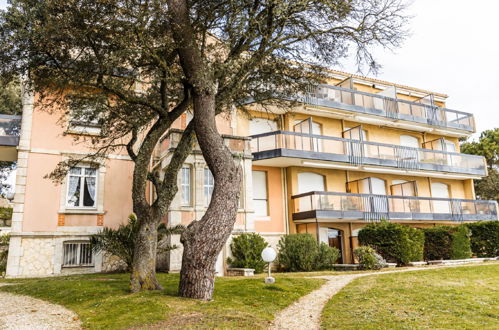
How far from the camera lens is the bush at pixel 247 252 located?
1536cm

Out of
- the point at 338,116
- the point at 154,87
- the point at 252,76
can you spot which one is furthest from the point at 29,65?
the point at 338,116

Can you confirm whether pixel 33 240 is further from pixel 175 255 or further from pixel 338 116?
pixel 338 116

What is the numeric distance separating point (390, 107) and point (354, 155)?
506 centimetres

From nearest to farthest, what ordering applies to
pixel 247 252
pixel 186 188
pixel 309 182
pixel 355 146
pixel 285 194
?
pixel 247 252, pixel 186 188, pixel 285 194, pixel 309 182, pixel 355 146

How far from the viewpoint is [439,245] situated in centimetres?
1905

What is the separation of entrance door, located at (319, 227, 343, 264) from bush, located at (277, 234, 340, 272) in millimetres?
3929

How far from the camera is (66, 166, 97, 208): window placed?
1692cm

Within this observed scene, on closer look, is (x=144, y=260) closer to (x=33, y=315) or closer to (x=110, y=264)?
(x=33, y=315)

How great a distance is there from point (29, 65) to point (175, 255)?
7.98 meters

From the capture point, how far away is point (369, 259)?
15906 mm

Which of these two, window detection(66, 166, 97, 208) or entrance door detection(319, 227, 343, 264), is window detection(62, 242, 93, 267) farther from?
entrance door detection(319, 227, 343, 264)

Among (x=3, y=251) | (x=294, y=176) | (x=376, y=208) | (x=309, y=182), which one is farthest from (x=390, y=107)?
(x=3, y=251)

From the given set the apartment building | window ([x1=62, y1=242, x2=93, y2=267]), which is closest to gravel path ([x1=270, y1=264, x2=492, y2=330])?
the apartment building

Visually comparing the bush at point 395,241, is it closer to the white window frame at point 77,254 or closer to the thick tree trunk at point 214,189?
the thick tree trunk at point 214,189
